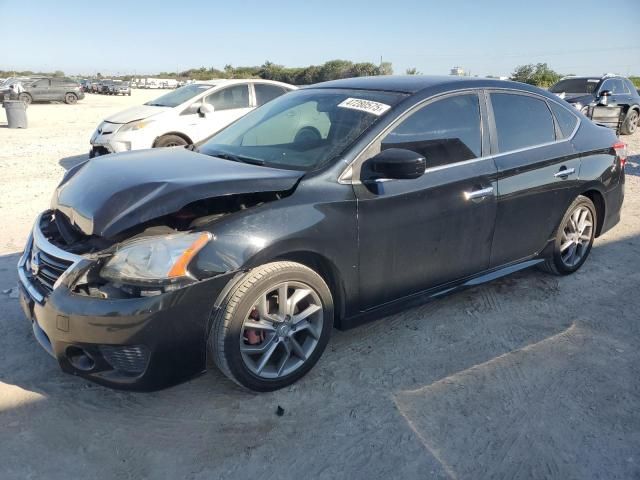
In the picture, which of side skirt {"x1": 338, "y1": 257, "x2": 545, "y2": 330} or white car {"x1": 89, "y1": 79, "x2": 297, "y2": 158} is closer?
side skirt {"x1": 338, "y1": 257, "x2": 545, "y2": 330}

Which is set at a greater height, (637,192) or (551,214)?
(551,214)

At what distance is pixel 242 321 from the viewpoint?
2586 millimetres

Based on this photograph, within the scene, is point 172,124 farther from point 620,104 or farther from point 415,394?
point 620,104

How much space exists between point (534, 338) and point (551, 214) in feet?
3.61

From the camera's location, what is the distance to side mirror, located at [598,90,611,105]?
12547 mm

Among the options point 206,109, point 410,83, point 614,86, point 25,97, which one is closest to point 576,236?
point 410,83

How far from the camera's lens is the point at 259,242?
2555 millimetres

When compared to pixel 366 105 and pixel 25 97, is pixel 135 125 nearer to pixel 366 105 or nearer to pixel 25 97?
pixel 366 105

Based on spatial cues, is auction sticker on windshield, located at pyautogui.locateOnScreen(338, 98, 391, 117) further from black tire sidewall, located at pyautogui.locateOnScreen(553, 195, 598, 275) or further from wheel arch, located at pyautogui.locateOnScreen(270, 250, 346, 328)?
black tire sidewall, located at pyautogui.locateOnScreen(553, 195, 598, 275)

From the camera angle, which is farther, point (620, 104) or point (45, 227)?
point (620, 104)

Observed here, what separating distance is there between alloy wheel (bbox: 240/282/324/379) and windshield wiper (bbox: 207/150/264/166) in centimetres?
90

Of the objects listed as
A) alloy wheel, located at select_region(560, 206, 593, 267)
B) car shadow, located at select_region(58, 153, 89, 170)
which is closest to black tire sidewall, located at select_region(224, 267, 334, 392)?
alloy wheel, located at select_region(560, 206, 593, 267)

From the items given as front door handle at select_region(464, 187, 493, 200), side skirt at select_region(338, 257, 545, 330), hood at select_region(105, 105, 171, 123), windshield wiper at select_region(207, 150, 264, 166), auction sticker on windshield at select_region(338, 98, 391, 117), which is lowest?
side skirt at select_region(338, 257, 545, 330)

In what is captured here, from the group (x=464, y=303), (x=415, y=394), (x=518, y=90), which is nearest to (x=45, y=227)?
(x=415, y=394)
